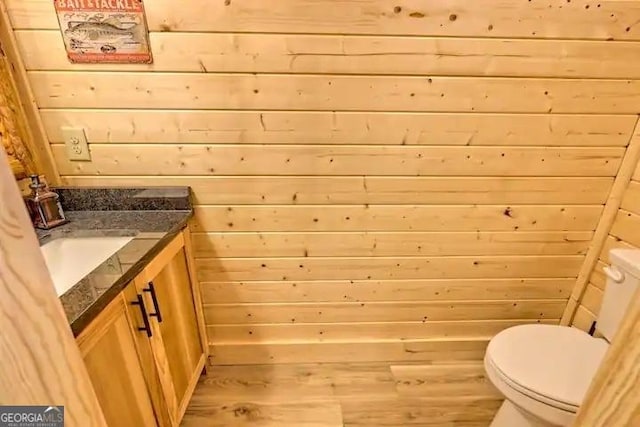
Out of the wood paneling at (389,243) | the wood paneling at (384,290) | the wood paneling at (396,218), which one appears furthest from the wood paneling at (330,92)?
the wood paneling at (384,290)

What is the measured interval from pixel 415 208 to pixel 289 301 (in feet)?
2.42

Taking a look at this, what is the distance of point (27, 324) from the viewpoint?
17.9 inches

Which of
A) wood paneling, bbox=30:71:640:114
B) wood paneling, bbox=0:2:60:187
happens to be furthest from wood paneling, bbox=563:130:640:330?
wood paneling, bbox=0:2:60:187

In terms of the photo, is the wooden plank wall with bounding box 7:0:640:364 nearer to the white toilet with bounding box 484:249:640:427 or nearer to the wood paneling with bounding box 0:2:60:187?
the wood paneling with bounding box 0:2:60:187

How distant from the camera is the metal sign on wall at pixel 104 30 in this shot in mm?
1073

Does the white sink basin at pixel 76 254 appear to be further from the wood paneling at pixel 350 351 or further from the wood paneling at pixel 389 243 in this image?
the wood paneling at pixel 350 351

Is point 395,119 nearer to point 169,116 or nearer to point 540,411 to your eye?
point 169,116

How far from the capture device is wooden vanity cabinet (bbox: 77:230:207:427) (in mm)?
826

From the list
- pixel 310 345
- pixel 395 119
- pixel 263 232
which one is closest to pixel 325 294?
pixel 310 345

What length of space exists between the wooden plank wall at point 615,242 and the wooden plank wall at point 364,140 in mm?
74

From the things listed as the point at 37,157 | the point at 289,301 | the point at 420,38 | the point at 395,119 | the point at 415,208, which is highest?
the point at 420,38

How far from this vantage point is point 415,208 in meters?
1.41

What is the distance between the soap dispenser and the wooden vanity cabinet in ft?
1.40

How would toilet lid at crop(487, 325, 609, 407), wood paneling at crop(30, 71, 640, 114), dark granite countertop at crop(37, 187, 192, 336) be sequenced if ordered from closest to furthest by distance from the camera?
dark granite countertop at crop(37, 187, 192, 336) < toilet lid at crop(487, 325, 609, 407) < wood paneling at crop(30, 71, 640, 114)
